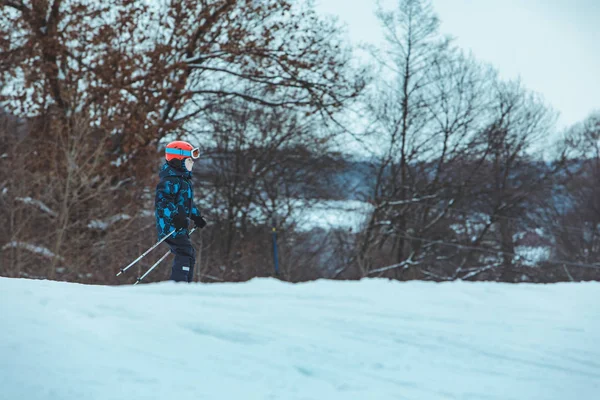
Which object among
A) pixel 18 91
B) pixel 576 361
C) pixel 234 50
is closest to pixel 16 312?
pixel 576 361

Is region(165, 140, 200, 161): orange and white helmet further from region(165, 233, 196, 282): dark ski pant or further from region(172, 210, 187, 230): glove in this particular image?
region(165, 233, 196, 282): dark ski pant

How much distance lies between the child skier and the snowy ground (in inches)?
64.0

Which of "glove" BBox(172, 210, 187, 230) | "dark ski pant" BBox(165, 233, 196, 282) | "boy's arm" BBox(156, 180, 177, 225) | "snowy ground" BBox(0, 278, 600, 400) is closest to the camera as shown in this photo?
"snowy ground" BBox(0, 278, 600, 400)

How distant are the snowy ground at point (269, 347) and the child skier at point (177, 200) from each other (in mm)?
1626

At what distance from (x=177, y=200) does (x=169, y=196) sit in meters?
0.08

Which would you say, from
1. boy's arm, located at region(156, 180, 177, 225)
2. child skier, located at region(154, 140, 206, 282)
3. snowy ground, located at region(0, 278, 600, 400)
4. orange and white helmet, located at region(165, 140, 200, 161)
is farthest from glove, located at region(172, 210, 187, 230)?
snowy ground, located at region(0, 278, 600, 400)

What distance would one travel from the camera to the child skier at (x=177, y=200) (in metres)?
5.59

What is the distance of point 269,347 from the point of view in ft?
9.09

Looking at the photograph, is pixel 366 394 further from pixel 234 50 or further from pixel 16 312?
pixel 234 50

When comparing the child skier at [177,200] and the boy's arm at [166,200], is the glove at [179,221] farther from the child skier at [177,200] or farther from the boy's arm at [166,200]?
the boy's arm at [166,200]

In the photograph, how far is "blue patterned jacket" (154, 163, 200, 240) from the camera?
5.64 m

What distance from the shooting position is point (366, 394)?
2.42 m

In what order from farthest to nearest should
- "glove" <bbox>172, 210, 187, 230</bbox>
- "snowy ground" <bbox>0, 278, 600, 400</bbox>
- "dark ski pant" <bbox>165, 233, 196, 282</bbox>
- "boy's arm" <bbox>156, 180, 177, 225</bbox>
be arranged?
"dark ski pant" <bbox>165, 233, 196, 282</bbox> < "boy's arm" <bbox>156, 180, 177, 225</bbox> < "glove" <bbox>172, 210, 187, 230</bbox> < "snowy ground" <bbox>0, 278, 600, 400</bbox>

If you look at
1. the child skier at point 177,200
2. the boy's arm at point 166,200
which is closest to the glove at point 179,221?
the child skier at point 177,200
